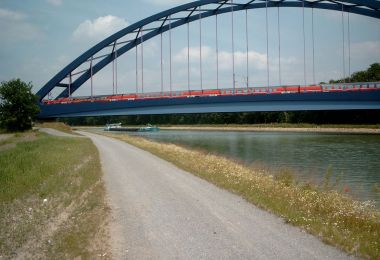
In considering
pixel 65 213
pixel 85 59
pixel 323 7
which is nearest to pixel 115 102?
pixel 85 59

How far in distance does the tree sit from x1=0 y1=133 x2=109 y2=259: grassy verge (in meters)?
44.8

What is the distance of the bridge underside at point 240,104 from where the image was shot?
159 feet

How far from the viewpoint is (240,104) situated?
175ft

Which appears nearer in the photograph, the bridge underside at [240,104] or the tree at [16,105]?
the bridge underside at [240,104]

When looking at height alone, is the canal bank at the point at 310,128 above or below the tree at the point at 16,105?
below

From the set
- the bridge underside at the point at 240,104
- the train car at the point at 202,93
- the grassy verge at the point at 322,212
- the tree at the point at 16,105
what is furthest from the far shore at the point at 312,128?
the grassy verge at the point at 322,212

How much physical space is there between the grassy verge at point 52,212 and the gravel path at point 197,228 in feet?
1.79

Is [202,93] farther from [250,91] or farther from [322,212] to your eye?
[322,212]

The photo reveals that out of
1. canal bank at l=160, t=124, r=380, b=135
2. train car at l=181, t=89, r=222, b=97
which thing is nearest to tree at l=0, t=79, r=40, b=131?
train car at l=181, t=89, r=222, b=97

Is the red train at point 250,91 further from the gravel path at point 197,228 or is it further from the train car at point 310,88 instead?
the gravel path at point 197,228

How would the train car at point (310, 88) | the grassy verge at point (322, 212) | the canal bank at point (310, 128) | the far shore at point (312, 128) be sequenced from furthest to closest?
the far shore at point (312, 128) < the canal bank at point (310, 128) < the train car at point (310, 88) < the grassy verge at point (322, 212)

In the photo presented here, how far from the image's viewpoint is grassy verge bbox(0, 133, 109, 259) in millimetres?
8391

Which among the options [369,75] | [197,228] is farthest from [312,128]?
[197,228]

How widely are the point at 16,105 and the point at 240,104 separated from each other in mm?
35589
